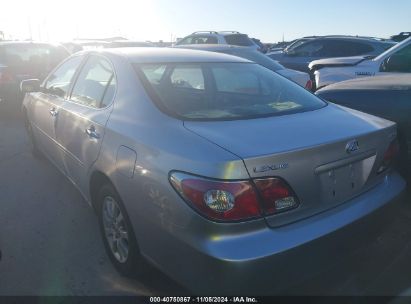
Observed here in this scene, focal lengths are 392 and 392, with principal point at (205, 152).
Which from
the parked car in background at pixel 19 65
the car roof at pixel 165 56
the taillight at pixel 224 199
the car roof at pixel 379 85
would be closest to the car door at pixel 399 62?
the car roof at pixel 379 85

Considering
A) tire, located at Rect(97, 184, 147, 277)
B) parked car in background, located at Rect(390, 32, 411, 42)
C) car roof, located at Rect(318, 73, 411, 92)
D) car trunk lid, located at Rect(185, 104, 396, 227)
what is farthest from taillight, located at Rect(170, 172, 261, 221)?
parked car in background, located at Rect(390, 32, 411, 42)

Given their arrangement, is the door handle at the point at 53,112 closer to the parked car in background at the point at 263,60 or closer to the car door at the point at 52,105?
the car door at the point at 52,105

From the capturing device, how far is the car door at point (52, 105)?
3.87 metres

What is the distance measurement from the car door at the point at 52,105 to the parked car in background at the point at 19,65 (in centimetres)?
399

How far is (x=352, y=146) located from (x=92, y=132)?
1.83 m

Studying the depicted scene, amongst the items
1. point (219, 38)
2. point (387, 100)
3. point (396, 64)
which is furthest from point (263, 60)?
point (219, 38)

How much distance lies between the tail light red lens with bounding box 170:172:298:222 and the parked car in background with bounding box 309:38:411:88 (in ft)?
13.3

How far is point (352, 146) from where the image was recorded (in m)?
2.24

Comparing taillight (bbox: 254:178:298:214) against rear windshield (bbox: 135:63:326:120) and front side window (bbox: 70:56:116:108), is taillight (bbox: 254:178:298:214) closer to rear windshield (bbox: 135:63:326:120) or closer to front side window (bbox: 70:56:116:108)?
rear windshield (bbox: 135:63:326:120)

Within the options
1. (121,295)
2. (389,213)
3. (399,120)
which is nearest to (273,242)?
(389,213)

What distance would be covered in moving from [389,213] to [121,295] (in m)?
1.85

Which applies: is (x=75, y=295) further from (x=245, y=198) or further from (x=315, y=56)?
(x=315, y=56)

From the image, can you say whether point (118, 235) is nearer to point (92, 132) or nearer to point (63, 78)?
point (92, 132)

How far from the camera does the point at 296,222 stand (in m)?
2.06
